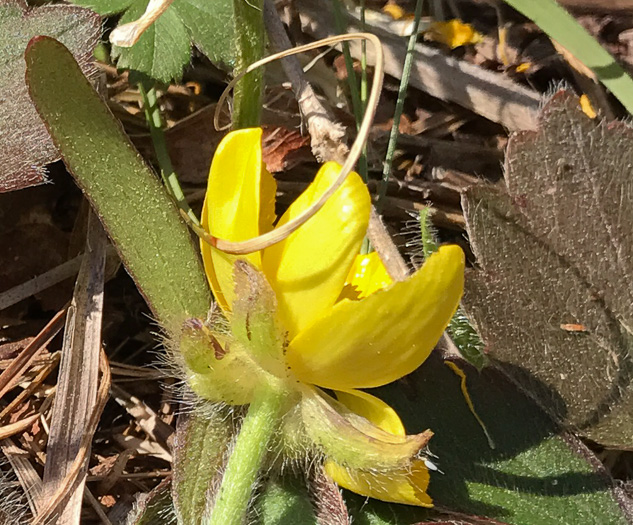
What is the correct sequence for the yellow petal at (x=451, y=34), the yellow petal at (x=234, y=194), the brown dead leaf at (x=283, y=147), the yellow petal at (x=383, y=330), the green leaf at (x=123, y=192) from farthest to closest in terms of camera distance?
the yellow petal at (x=451, y=34) < the brown dead leaf at (x=283, y=147) < the green leaf at (x=123, y=192) < the yellow petal at (x=234, y=194) < the yellow petal at (x=383, y=330)

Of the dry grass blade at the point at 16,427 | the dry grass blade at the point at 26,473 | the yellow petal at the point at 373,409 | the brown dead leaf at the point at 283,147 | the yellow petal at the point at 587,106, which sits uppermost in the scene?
the yellow petal at the point at 587,106

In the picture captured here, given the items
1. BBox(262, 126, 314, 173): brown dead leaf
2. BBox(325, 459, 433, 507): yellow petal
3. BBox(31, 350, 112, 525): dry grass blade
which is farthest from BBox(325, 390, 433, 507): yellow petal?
BBox(262, 126, 314, 173): brown dead leaf

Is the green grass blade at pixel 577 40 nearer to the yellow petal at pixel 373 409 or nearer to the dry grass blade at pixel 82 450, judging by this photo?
the yellow petal at pixel 373 409

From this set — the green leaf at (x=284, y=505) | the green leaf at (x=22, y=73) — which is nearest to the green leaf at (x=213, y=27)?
the green leaf at (x=22, y=73)

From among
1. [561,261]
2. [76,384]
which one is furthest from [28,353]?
[561,261]

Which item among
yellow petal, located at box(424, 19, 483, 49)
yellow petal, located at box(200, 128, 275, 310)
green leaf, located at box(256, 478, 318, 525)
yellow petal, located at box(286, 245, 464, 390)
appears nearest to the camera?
yellow petal, located at box(286, 245, 464, 390)

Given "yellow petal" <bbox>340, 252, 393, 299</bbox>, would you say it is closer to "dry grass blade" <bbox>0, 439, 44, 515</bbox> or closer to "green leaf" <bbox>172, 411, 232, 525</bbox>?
"green leaf" <bbox>172, 411, 232, 525</bbox>

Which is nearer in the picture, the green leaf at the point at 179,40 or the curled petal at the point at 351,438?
the curled petal at the point at 351,438

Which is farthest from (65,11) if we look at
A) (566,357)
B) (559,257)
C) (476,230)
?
(566,357)
